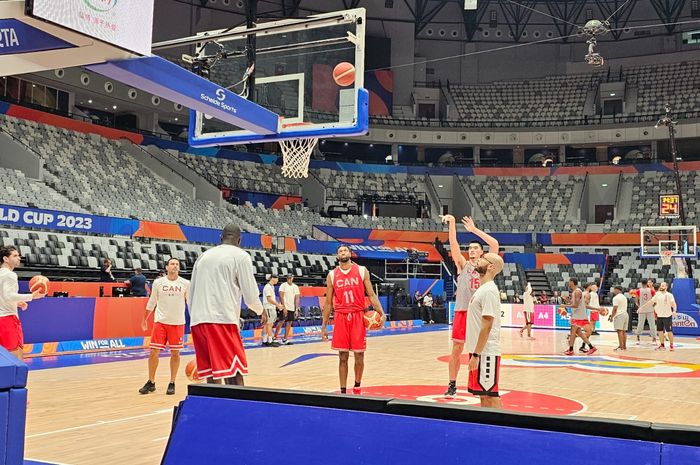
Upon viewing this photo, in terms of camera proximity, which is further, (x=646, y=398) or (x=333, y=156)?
(x=333, y=156)

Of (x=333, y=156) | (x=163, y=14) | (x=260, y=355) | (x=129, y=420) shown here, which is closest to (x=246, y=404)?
(x=129, y=420)

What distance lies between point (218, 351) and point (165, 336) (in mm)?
3917

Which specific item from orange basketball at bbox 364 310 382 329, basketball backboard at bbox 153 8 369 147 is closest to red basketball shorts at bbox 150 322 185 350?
orange basketball at bbox 364 310 382 329

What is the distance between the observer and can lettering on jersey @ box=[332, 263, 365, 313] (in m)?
8.16

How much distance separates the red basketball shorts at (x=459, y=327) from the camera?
8719mm

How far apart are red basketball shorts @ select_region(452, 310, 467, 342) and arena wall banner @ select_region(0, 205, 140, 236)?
14390 millimetres

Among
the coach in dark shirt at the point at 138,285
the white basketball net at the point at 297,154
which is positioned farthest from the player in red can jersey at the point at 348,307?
the coach in dark shirt at the point at 138,285

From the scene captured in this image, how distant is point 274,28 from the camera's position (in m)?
10.6

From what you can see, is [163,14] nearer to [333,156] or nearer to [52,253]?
[333,156]

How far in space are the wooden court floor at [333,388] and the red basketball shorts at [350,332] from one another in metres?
1.43

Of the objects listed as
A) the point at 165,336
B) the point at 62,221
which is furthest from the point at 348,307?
the point at 62,221

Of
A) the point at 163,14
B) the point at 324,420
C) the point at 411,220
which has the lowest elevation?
the point at 324,420

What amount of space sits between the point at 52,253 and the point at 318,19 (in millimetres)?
12053

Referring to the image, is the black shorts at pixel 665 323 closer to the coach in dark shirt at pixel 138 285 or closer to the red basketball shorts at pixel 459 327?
the red basketball shorts at pixel 459 327
